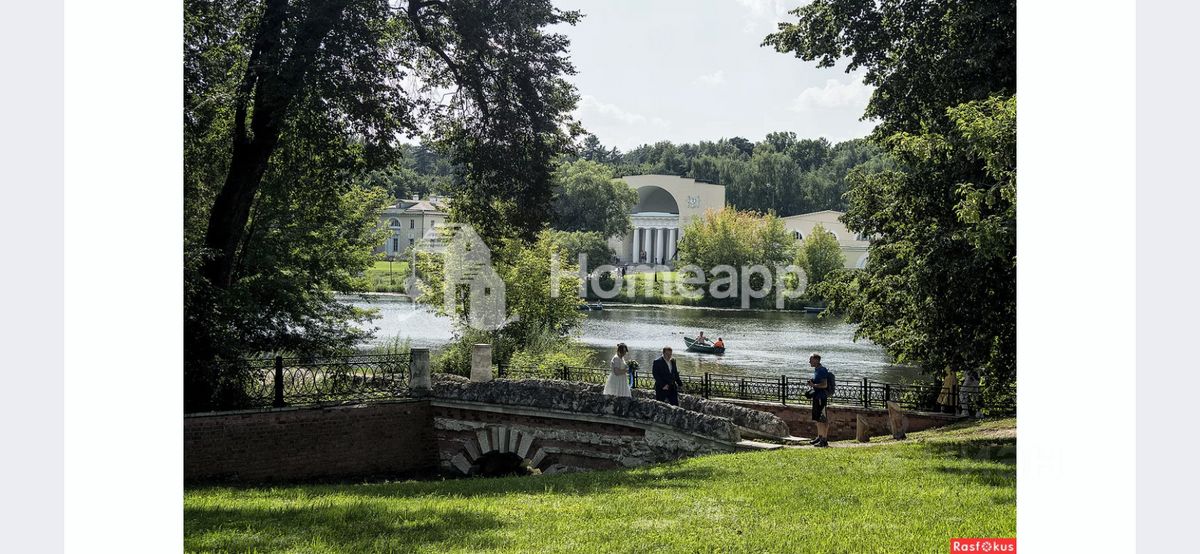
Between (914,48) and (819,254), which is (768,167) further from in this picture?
(914,48)

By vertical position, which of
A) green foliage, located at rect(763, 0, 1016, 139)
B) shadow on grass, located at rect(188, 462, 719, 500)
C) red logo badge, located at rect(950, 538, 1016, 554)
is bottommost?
shadow on grass, located at rect(188, 462, 719, 500)

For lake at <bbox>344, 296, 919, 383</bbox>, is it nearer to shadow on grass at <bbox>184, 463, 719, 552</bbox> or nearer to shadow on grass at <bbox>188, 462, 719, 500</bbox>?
shadow on grass at <bbox>188, 462, 719, 500</bbox>

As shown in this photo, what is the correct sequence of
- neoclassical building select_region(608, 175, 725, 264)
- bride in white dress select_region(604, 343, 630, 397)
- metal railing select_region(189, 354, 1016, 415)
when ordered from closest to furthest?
1. bride in white dress select_region(604, 343, 630, 397)
2. metal railing select_region(189, 354, 1016, 415)
3. neoclassical building select_region(608, 175, 725, 264)

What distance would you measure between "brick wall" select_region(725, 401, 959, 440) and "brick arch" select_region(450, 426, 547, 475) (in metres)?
5.25

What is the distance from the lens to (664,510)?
8148 millimetres

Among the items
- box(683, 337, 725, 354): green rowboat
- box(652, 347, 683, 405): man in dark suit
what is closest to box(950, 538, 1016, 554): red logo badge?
box(652, 347, 683, 405): man in dark suit

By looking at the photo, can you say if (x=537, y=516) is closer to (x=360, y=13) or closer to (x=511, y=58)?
(x=360, y=13)

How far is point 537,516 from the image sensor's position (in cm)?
813

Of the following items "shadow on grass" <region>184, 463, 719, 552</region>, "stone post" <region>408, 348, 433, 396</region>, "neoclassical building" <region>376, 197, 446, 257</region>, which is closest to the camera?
"shadow on grass" <region>184, 463, 719, 552</region>

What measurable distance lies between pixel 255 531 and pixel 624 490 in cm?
343

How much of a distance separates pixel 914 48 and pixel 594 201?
30357 mm

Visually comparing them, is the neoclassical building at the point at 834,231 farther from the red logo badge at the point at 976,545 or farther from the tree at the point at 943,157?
the red logo badge at the point at 976,545

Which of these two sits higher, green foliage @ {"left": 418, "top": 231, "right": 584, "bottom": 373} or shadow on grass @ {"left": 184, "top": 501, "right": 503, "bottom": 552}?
green foliage @ {"left": 418, "top": 231, "right": 584, "bottom": 373}

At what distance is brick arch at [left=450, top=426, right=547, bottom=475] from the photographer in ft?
51.4
